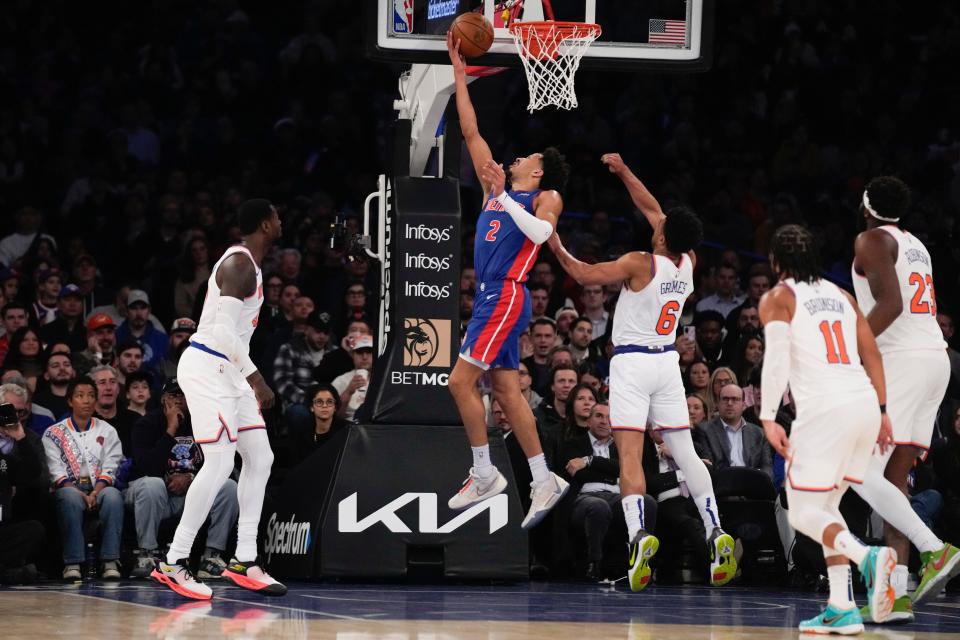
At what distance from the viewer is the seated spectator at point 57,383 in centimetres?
1253

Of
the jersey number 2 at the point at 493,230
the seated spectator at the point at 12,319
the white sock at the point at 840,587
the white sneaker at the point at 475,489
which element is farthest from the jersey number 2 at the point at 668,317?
the seated spectator at the point at 12,319

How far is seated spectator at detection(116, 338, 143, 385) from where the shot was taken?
1290 cm

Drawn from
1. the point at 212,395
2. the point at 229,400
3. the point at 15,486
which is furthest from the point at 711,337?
the point at 15,486

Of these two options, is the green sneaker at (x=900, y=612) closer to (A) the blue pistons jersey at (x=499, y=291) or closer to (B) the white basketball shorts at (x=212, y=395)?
(A) the blue pistons jersey at (x=499, y=291)

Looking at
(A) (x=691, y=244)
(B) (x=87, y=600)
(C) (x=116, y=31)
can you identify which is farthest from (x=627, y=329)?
(C) (x=116, y=31)

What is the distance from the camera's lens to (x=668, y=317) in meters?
10.1

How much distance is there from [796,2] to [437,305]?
1088 cm

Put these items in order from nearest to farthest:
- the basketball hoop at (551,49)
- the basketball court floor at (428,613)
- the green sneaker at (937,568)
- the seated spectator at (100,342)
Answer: the basketball court floor at (428,613), the green sneaker at (937,568), the basketball hoop at (551,49), the seated spectator at (100,342)

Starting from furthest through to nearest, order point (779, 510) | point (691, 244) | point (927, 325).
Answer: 1. point (779, 510)
2. point (691, 244)
3. point (927, 325)

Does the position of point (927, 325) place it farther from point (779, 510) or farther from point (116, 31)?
point (116, 31)

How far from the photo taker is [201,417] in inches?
381

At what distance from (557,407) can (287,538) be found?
2.57 m

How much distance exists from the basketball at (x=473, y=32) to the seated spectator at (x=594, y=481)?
11.3 ft

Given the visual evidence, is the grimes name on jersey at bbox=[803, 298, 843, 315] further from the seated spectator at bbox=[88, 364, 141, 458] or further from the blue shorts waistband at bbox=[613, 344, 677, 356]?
the seated spectator at bbox=[88, 364, 141, 458]
